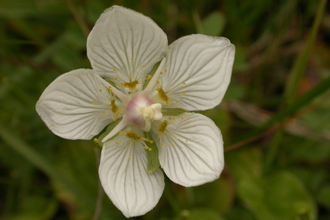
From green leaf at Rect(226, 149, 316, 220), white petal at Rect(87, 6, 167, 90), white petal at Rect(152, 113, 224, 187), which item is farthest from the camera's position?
green leaf at Rect(226, 149, 316, 220)

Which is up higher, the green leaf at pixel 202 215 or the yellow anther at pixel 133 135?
the yellow anther at pixel 133 135

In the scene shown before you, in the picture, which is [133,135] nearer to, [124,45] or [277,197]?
[124,45]

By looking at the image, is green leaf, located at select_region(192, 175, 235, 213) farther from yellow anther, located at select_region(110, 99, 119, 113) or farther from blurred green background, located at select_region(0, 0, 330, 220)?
yellow anther, located at select_region(110, 99, 119, 113)

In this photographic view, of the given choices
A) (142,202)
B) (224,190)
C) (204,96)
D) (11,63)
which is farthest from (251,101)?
(11,63)

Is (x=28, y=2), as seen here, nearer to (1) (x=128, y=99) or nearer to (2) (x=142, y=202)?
(1) (x=128, y=99)

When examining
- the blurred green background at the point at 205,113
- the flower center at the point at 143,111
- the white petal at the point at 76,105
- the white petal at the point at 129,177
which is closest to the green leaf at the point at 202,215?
the blurred green background at the point at 205,113

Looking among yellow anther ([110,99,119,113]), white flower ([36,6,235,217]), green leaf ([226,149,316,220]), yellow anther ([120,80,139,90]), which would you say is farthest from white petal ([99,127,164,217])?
green leaf ([226,149,316,220])

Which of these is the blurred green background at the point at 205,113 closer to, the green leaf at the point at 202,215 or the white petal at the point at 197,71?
the green leaf at the point at 202,215
